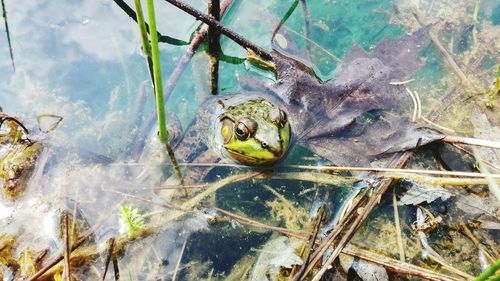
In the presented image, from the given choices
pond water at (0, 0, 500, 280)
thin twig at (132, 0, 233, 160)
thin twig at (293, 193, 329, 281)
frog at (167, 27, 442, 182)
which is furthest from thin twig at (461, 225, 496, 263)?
thin twig at (132, 0, 233, 160)

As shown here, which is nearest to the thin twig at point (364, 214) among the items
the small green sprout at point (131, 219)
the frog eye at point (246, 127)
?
the frog eye at point (246, 127)

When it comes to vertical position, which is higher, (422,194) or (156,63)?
(156,63)

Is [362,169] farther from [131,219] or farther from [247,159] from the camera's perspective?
[131,219]

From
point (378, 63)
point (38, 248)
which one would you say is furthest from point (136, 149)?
point (378, 63)

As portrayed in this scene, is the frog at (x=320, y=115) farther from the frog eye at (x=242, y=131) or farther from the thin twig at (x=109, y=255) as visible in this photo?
the thin twig at (x=109, y=255)

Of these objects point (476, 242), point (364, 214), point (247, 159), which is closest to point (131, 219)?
point (247, 159)

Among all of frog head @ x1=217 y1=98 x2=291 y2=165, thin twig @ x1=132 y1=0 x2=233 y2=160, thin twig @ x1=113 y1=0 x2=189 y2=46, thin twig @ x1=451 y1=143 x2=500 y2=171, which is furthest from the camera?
thin twig @ x1=113 y1=0 x2=189 y2=46

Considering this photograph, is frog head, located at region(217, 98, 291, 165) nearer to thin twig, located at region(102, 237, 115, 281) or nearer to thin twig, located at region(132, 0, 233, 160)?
thin twig, located at region(132, 0, 233, 160)
